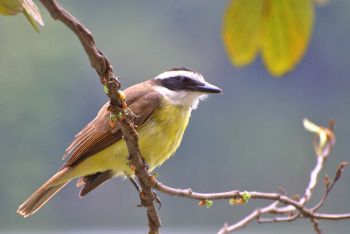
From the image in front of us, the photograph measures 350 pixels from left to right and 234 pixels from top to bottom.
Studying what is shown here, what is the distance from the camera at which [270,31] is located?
0.82 meters

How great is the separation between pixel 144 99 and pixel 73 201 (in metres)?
4.39

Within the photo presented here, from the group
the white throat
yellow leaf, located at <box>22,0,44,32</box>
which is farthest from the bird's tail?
yellow leaf, located at <box>22,0,44,32</box>

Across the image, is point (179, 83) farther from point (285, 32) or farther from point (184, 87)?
point (285, 32)

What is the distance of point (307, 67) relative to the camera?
24.7 feet

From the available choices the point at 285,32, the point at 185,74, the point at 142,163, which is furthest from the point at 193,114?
the point at 285,32

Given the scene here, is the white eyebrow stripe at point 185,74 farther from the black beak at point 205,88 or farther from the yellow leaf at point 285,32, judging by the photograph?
the yellow leaf at point 285,32

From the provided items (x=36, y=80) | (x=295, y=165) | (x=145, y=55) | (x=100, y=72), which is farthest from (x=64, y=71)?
(x=100, y=72)

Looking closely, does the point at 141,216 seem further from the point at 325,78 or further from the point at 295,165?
the point at 325,78

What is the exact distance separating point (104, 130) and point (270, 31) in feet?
4.80

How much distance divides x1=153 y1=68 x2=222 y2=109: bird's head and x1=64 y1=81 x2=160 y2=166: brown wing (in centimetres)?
10

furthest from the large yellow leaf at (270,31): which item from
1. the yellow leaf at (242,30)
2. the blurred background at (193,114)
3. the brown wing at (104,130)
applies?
the blurred background at (193,114)

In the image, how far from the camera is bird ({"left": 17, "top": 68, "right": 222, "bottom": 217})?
224cm

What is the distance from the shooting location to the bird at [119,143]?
224cm

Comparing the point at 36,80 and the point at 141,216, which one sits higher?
the point at 36,80
